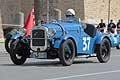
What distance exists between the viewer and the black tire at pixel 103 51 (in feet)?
61.4

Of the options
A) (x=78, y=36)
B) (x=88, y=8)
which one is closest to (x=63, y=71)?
(x=78, y=36)

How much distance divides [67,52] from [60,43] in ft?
1.34

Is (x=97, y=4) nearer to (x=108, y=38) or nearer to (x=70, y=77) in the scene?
(x=108, y=38)

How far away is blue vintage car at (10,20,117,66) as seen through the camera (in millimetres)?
17344

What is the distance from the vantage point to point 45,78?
46.3 feet

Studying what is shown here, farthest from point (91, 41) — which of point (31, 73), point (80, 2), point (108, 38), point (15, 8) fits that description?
point (15, 8)

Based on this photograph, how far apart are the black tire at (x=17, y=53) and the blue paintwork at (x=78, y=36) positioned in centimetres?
107

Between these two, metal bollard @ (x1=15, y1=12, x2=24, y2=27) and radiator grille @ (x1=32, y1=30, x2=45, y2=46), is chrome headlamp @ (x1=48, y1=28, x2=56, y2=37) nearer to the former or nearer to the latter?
radiator grille @ (x1=32, y1=30, x2=45, y2=46)

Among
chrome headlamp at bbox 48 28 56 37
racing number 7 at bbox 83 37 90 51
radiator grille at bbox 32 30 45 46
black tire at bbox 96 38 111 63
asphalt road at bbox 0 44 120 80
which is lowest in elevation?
asphalt road at bbox 0 44 120 80

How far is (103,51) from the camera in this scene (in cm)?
→ 1906

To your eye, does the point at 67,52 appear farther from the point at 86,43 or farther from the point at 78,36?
the point at 86,43

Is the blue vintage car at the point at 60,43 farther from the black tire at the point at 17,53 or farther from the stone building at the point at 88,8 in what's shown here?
the stone building at the point at 88,8

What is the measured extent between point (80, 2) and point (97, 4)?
1503 mm

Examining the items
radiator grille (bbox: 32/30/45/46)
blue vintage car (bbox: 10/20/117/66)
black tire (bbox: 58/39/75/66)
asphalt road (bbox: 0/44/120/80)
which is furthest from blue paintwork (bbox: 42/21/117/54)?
asphalt road (bbox: 0/44/120/80)
